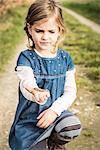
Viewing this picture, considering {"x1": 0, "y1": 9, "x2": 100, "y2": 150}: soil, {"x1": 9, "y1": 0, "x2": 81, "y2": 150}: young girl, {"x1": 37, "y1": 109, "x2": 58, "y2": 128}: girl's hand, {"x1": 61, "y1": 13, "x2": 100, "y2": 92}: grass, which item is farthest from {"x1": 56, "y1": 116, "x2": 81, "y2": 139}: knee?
{"x1": 0, "y1": 9, "x2": 100, "y2": 150}: soil

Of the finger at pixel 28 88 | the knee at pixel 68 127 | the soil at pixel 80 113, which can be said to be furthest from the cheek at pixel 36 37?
the soil at pixel 80 113

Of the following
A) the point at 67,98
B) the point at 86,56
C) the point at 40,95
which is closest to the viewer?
the point at 40,95

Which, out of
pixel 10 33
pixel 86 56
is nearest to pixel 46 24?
pixel 86 56

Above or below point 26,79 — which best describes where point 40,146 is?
below

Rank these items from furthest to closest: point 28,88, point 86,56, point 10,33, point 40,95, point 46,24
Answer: point 10,33
point 86,56
point 46,24
point 28,88
point 40,95

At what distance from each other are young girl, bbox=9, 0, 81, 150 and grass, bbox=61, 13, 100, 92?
2.79 feet

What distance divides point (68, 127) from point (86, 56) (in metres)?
6.04

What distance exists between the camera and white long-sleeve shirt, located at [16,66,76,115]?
330 cm

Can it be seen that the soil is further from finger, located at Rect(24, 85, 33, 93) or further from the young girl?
finger, located at Rect(24, 85, 33, 93)

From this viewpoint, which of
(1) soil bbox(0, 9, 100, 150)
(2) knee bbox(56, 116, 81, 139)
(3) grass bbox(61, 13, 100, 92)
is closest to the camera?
(2) knee bbox(56, 116, 81, 139)

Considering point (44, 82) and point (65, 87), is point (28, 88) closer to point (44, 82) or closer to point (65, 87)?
point (44, 82)

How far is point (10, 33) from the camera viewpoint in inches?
509

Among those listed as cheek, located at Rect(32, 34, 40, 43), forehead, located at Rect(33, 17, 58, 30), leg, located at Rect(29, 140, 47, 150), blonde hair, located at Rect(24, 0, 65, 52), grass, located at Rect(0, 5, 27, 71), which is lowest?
grass, located at Rect(0, 5, 27, 71)

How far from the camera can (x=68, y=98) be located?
345cm
